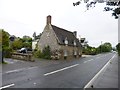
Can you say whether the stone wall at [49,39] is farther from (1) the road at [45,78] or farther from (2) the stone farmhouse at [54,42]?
(1) the road at [45,78]

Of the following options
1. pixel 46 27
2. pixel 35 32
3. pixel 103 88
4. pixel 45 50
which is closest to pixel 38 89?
pixel 103 88

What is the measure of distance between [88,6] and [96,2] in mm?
Result: 457

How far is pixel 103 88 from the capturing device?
12680 millimetres

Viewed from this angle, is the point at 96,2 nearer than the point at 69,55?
Yes

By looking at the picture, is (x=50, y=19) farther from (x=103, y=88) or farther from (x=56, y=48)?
(x=103, y=88)

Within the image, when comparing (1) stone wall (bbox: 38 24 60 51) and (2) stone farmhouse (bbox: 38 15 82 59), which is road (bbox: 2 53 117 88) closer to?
(2) stone farmhouse (bbox: 38 15 82 59)

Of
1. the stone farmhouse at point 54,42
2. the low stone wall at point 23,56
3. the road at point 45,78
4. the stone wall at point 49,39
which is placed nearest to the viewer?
the road at point 45,78

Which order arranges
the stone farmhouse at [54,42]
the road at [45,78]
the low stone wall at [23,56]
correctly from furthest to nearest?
the stone farmhouse at [54,42]
the low stone wall at [23,56]
the road at [45,78]

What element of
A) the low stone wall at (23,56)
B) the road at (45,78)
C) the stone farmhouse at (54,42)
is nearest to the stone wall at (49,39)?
the stone farmhouse at (54,42)

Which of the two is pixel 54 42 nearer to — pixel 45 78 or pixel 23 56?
pixel 23 56

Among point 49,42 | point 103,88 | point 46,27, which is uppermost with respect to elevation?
point 46,27

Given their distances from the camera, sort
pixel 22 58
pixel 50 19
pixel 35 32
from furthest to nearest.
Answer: pixel 35 32 < pixel 50 19 < pixel 22 58

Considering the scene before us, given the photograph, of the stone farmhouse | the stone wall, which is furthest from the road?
the stone wall

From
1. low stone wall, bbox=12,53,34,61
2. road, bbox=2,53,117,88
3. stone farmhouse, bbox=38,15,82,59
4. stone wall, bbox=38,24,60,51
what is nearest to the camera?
road, bbox=2,53,117,88
